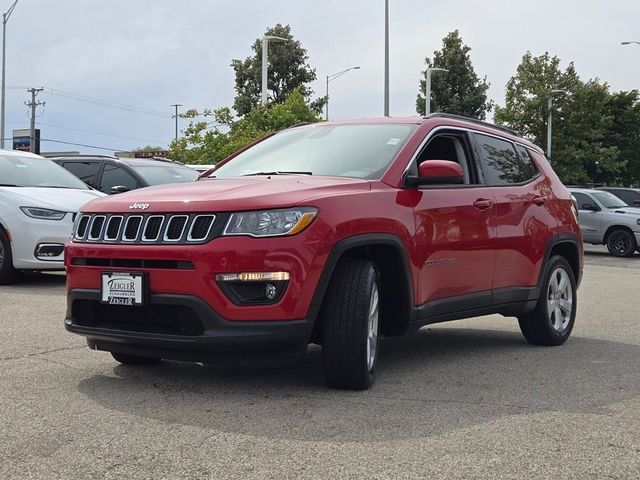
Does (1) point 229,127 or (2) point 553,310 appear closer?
(2) point 553,310

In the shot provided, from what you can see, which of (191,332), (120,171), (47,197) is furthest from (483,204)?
(120,171)

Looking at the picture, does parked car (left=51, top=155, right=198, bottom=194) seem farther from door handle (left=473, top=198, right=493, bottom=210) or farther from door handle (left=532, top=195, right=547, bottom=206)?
door handle (left=473, top=198, right=493, bottom=210)

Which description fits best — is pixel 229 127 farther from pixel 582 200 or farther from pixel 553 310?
pixel 553 310

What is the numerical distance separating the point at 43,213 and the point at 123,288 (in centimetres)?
574

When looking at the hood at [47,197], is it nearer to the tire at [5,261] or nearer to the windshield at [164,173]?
the tire at [5,261]

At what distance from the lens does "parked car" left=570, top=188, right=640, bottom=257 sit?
68.7 feet

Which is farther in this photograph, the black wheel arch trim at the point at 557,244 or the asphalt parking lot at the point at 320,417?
the black wheel arch trim at the point at 557,244

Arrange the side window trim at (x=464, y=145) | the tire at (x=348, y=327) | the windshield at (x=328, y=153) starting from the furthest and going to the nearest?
the side window trim at (x=464, y=145) → the windshield at (x=328, y=153) → the tire at (x=348, y=327)

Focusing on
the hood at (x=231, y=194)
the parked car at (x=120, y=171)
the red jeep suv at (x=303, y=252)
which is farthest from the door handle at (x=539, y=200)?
the parked car at (x=120, y=171)

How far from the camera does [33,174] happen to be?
1105 centimetres

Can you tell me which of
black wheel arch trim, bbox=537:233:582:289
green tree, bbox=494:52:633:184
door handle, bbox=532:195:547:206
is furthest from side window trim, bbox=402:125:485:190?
green tree, bbox=494:52:633:184

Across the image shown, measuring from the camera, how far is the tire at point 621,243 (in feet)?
68.5

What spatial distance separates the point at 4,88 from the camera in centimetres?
3966

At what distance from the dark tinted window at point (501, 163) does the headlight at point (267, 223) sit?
228 centimetres
